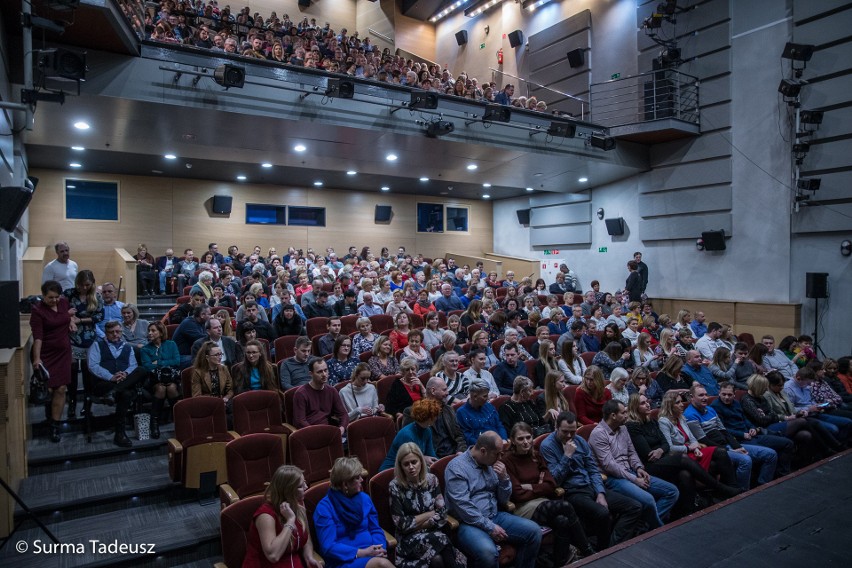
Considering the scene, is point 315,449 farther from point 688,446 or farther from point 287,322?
point 688,446

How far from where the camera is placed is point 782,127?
8.35 m

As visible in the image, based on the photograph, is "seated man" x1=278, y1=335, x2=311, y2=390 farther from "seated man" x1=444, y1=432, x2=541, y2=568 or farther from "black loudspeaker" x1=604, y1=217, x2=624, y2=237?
"black loudspeaker" x1=604, y1=217, x2=624, y2=237

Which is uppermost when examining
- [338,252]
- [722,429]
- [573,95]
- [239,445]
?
[573,95]

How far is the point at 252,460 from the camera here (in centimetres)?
311

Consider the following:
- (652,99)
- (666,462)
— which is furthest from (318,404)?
(652,99)

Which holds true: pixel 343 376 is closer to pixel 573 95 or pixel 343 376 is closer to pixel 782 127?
pixel 782 127

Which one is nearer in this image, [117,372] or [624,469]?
[624,469]

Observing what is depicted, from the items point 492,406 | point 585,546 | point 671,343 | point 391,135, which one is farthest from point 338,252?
point 585,546

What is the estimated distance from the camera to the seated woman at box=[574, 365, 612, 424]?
420cm

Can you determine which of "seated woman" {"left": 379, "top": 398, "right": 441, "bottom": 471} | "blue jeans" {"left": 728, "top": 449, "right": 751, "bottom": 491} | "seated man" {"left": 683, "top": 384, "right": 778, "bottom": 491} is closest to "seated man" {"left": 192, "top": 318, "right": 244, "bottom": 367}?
"seated woman" {"left": 379, "top": 398, "right": 441, "bottom": 471}

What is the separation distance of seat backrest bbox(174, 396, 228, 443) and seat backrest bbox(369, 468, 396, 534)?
1.37m

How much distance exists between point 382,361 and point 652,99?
7749 millimetres

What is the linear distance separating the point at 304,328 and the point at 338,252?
717 centimetres

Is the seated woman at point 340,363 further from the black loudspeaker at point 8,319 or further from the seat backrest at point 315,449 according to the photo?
the black loudspeaker at point 8,319
